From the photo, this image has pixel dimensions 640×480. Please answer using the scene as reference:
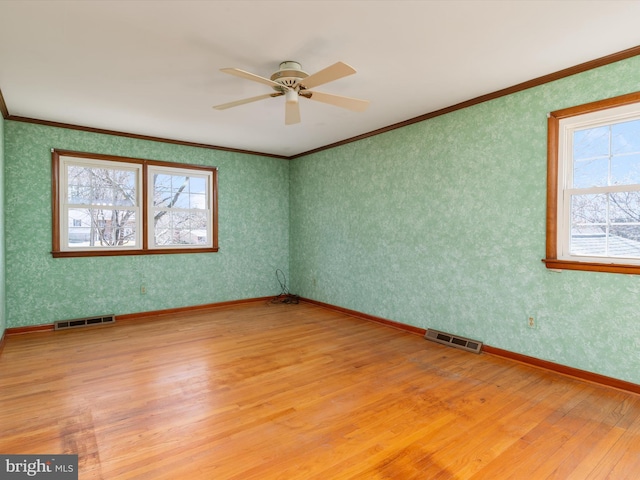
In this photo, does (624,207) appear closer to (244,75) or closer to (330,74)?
(330,74)

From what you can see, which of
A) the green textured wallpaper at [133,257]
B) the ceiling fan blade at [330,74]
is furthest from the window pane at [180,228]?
the ceiling fan blade at [330,74]

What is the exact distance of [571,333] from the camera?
2896 millimetres

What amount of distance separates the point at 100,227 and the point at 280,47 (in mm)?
3668

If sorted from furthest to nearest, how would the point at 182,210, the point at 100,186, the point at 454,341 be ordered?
the point at 182,210, the point at 100,186, the point at 454,341

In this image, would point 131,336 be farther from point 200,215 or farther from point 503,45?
point 503,45

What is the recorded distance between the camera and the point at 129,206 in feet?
15.9

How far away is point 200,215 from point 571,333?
493 cm

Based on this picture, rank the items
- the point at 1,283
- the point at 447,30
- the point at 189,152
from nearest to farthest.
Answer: the point at 447,30, the point at 1,283, the point at 189,152

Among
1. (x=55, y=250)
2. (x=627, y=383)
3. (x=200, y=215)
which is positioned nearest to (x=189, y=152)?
(x=200, y=215)

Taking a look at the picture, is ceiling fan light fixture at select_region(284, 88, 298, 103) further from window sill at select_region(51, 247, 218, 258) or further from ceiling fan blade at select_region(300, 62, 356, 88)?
window sill at select_region(51, 247, 218, 258)

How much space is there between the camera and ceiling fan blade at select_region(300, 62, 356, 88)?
7.26 feet

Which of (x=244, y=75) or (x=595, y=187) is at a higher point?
(x=244, y=75)

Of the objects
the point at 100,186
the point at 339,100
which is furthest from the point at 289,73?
the point at 100,186

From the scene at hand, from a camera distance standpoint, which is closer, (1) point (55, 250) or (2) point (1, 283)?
(2) point (1, 283)
